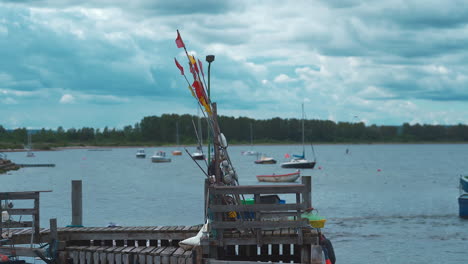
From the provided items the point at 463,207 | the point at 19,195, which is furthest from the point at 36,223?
the point at 463,207

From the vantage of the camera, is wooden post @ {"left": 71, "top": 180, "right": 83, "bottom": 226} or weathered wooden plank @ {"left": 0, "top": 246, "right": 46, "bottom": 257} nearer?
weathered wooden plank @ {"left": 0, "top": 246, "right": 46, "bottom": 257}

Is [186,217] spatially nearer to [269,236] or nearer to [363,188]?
[269,236]

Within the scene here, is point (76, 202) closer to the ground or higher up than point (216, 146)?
closer to the ground

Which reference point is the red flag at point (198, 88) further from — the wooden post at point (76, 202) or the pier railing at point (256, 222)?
the wooden post at point (76, 202)

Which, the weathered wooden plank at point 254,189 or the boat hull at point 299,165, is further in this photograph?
the boat hull at point 299,165

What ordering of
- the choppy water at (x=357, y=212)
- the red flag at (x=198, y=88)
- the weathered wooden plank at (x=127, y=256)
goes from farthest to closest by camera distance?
the choppy water at (x=357, y=212)
the weathered wooden plank at (x=127, y=256)
the red flag at (x=198, y=88)

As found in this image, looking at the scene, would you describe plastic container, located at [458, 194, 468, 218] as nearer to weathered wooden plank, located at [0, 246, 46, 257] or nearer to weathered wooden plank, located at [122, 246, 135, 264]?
weathered wooden plank, located at [122, 246, 135, 264]

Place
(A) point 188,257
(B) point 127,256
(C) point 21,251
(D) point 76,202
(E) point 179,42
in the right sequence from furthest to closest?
(D) point 76,202
(C) point 21,251
(B) point 127,256
(E) point 179,42
(A) point 188,257

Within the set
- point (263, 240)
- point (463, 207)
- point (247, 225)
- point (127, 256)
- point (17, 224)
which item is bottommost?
point (463, 207)

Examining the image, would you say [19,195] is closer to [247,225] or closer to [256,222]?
[247,225]

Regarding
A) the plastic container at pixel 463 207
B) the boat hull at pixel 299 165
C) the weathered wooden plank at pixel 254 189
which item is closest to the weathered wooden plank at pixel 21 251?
the weathered wooden plank at pixel 254 189

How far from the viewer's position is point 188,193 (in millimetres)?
67562

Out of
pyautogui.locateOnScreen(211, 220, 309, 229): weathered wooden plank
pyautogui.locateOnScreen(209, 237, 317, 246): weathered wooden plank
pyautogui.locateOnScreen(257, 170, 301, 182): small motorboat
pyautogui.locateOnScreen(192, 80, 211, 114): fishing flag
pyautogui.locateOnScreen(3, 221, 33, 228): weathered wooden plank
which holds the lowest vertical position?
pyautogui.locateOnScreen(257, 170, 301, 182): small motorboat

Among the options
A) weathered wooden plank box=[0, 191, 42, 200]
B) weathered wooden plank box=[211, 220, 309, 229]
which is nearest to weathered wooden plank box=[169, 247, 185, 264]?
weathered wooden plank box=[211, 220, 309, 229]
